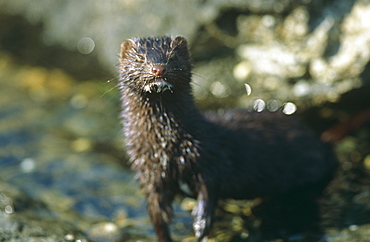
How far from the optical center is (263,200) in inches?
250

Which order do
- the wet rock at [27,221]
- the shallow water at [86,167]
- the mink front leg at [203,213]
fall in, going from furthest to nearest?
the shallow water at [86,167]
the mink front leg at [203,213]
the wet rock at [27,221]

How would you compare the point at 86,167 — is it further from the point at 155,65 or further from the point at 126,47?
the point at 155,65

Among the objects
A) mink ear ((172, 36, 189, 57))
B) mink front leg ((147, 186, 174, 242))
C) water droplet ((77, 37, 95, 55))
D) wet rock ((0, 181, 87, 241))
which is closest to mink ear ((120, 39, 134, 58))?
mink ear ((172, 36, 189, 57))

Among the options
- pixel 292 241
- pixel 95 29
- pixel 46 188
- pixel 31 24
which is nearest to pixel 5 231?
pixel 46 188

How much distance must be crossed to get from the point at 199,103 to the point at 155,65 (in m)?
3.56

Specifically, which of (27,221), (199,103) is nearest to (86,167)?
(27,221)

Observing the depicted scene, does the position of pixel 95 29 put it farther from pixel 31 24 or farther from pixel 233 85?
pixel 233 85

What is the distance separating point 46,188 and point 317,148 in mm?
3092

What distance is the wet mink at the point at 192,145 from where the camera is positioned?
4918mm

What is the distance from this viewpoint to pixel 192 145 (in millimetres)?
5230

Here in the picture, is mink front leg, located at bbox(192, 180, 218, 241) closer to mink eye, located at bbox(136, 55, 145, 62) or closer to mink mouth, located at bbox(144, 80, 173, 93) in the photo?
mink mouth, located at bbox(144, 80, 173, 93)

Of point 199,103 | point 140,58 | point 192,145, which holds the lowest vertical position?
point 192,145

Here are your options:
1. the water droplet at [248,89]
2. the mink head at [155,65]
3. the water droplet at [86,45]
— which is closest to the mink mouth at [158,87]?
the mink head at [155,65]

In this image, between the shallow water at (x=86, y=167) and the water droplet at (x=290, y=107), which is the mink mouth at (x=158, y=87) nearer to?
the shallow water at (x=86, y=167)
